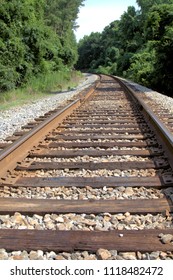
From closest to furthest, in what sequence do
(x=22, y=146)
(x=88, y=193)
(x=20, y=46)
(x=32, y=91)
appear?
1. (x=88, y=193)
2. (x=22, y=146)
3. (x=32, y=91)
4. (x=20, y=46)

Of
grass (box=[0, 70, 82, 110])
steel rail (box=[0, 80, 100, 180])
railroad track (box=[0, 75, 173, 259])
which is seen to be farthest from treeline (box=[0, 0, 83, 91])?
railroad track (box=[0, 75, 173, 259])

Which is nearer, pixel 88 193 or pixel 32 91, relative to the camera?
pixel 88 193

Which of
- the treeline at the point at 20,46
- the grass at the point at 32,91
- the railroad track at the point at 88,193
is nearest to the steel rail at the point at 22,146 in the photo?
the railroad track at the point at 88,193

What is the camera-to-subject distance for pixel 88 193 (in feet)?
10.4

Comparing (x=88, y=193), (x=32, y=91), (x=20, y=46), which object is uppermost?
(x=20, y=46)

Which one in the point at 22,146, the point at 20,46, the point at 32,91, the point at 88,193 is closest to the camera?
the point at 88,193

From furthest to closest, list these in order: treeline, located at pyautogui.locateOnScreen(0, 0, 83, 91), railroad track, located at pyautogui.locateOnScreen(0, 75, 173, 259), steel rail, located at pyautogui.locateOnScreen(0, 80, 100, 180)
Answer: treeline, located at pyautogui.locateOnScreen(0, 0, 83, 91) → steel rail, located at pyautogui.locateOnScreen(0, 80, 100, 180) → railroad track, located at pyautogui.locateOnScreen(0, 75, 173, 259)

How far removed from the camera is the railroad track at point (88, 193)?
2.34m

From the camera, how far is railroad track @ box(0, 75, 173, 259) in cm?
234

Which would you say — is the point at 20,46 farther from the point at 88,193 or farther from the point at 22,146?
the point at 88,193

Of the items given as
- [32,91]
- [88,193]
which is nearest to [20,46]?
[32,91]

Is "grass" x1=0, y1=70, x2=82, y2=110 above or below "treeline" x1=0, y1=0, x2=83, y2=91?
below

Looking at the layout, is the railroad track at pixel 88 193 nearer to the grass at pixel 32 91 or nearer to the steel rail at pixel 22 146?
the steel rail at pixel 22 146

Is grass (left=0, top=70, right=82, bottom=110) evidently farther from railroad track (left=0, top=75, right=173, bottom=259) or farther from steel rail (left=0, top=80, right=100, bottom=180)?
railroad track (left=0, top=75, right=173, bottom=259)
